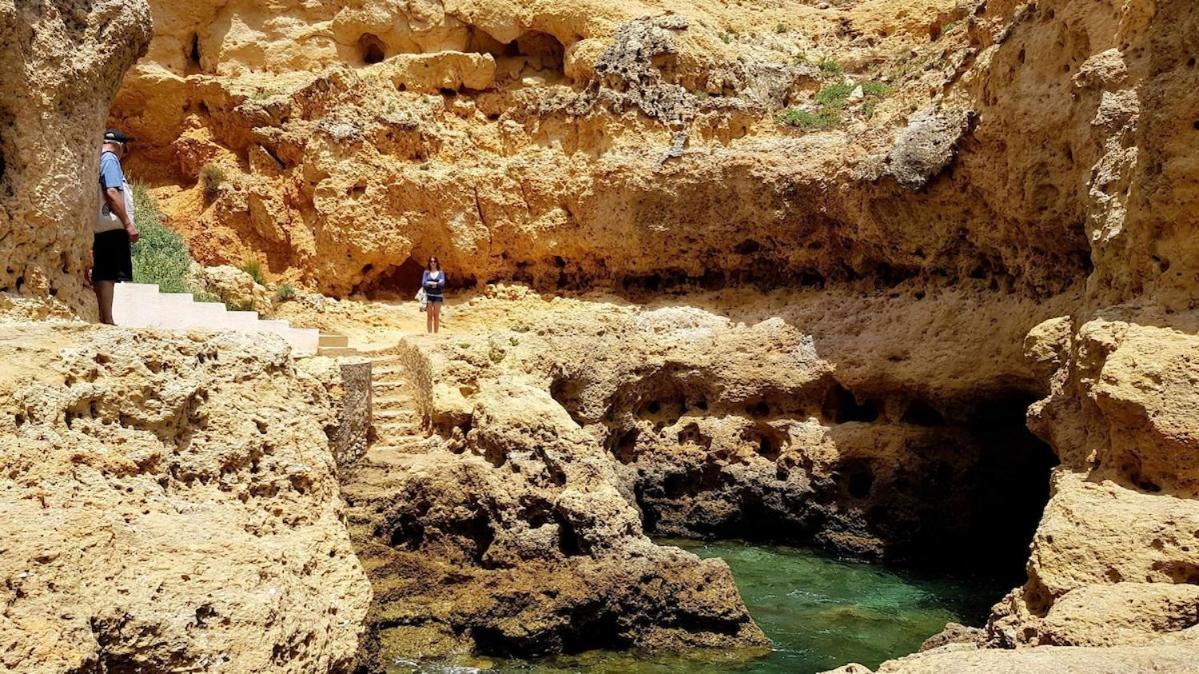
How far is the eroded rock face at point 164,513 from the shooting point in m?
4.45

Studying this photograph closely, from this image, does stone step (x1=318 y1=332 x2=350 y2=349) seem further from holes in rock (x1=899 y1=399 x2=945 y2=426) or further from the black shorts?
holes in rock (x1=899 y1=399 x2=945 y2=426)

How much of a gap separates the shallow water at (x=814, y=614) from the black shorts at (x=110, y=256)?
4110 mm

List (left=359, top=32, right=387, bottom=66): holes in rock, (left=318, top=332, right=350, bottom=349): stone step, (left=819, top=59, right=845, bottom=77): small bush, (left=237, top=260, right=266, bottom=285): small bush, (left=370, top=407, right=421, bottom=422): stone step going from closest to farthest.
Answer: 1. (left=370, top=407, right=421, bottom=422): stone step
2. (left=318, top=332, right=350, bottom=349): stone step
3. (left=237, top=260, right=266, bottom=285): small bush
4. (left=819, top=59, right=845, bottom=77): small bush
5. (left=359, top=32, right=387, bottom=66): holes in rock

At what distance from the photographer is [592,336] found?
568 inches

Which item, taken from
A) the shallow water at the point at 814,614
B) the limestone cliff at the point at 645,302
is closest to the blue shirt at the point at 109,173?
the limestone cliff at the point at 645,302

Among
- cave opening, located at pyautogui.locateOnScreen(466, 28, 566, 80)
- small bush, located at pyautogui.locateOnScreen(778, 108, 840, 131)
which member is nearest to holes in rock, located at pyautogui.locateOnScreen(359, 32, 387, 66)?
cave opening, located at pyautogui.locateOnScreen(466, 28, 566, 80)

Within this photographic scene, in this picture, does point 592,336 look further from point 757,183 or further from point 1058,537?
point 1058,537

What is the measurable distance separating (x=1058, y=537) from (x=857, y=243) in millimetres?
7691

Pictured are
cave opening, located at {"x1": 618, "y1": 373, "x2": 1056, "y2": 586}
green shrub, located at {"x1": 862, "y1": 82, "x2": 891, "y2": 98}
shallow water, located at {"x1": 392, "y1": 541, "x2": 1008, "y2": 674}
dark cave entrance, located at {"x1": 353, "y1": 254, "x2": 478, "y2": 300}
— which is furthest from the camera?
dark cave entrance, located at {"x1": 353, "y1": 254, "x2": 478, "y2": 300}

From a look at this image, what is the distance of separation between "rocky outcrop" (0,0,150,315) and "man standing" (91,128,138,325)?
0.25 feet

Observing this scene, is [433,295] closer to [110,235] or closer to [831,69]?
[110,235]

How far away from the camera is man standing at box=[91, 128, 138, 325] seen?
7.19 m

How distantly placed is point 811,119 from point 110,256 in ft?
38.3

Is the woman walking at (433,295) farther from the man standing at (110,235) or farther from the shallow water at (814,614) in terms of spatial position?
the man standing at (110,235)
